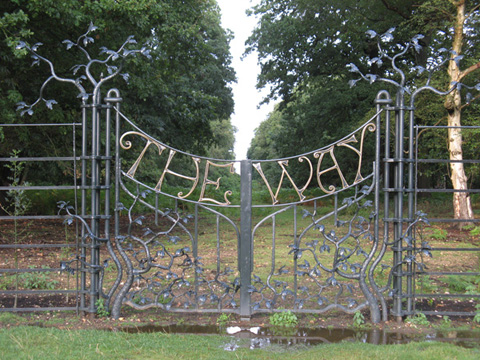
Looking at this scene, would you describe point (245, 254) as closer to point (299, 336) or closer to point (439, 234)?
point (299, 336)

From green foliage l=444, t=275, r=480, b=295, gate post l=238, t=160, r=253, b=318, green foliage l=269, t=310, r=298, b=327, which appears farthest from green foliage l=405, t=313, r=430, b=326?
gate post l=238, t=160, r=253, b=318

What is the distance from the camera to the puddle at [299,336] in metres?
4.33

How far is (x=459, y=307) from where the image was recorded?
550 cm

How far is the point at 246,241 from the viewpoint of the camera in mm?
4980

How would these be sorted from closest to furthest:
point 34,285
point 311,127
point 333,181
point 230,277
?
point 34,285
point 230,277
point 311,127
point 333,181

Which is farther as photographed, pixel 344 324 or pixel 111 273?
pixel 111 273

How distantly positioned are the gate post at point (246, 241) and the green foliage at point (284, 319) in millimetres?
287

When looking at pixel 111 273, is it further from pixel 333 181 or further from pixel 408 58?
pixel 333 181

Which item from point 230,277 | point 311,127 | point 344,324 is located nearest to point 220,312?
point 344,324

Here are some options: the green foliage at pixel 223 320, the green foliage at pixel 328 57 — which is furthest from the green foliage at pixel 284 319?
the green foliage at pixel 328 57

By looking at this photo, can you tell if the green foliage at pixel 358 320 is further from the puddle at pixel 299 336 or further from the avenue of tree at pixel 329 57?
the avenue of tree at pixel 329 57

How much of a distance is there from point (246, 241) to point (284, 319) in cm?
93

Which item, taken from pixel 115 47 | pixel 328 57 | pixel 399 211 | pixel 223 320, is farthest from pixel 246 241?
pixel 328 57

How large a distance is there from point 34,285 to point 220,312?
282 cm
